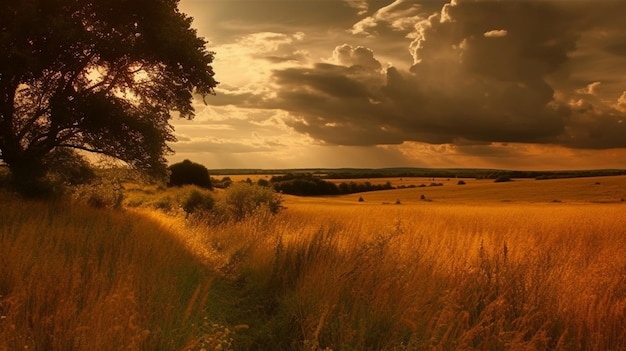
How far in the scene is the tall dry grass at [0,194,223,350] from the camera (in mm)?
5035

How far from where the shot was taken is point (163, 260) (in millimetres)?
8742

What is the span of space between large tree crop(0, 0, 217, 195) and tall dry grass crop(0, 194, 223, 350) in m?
5.04

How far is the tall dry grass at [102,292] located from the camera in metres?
5.04

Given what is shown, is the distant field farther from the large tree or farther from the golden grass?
the large tree

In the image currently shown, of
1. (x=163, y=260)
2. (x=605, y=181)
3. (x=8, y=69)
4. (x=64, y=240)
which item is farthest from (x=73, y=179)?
(x=605, y=181)

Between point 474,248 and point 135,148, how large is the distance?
1216cm

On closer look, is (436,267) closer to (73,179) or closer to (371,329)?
(371,329)

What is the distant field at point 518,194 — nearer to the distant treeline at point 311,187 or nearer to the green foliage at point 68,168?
the distant treeline at point 311,187

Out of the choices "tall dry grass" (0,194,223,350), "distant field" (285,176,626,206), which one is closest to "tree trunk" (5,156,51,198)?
"tall dry grass" (0,194,223,350)

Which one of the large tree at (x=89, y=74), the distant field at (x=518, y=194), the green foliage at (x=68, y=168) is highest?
the large tree at (x=89, y=74)

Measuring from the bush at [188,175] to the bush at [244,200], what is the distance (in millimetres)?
16874

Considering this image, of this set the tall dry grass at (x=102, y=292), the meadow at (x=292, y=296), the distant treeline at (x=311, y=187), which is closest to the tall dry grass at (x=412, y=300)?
the meadow at (x=292, y=296)

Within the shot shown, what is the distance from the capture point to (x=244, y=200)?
23.4 m

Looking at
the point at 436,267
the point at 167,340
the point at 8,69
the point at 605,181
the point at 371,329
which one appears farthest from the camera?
the point at 605,181
